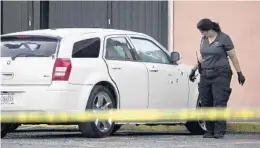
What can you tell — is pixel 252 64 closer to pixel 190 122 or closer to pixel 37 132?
pixel 190 122

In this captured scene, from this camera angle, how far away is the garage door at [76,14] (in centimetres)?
1670

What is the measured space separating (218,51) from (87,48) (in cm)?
171

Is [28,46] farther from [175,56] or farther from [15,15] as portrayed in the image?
[15,15]

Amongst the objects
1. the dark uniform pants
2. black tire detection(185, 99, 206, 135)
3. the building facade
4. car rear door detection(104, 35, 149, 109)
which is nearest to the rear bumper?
car rear door detection(104, 35, 149, 109)

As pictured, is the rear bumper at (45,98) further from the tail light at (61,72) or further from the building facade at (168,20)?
the building facade at (168,20)

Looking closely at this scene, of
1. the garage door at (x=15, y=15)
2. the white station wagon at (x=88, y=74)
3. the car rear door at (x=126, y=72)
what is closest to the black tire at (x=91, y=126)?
the white station wagon at (x=88, y=74)

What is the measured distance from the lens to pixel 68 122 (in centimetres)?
1102

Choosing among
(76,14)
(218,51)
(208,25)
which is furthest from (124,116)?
(76,14)

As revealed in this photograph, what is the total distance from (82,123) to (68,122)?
178 mm

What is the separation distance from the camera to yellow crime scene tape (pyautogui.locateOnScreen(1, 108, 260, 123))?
1085 cm

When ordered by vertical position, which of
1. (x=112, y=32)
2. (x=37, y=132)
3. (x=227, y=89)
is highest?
(x=112, y=32)

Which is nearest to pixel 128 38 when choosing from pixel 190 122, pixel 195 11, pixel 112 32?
pixel 112 32

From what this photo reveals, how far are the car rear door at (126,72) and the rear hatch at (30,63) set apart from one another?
2.73 feet

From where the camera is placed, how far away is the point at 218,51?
1139cm
